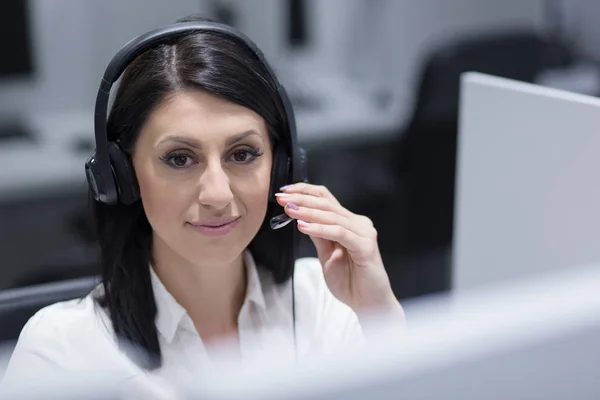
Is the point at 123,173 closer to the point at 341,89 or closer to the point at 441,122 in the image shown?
the point at 441,122

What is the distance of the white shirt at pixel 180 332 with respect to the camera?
1.08 meters

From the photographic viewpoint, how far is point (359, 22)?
3.70 m

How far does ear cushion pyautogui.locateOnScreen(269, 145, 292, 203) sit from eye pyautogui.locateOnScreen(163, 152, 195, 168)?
4.7 inches

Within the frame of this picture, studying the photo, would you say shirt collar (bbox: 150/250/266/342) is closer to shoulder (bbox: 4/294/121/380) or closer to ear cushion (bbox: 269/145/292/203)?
shoulder (bbox: 4/294/121/380)

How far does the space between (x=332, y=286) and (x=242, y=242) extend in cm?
17

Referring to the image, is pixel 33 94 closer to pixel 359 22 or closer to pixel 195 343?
pixel 359 22

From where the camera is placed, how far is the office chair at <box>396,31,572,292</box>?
2.73 m

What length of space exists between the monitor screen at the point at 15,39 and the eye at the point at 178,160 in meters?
2.28

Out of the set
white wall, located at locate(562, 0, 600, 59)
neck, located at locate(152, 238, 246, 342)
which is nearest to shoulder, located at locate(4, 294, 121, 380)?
neck, located at locate(152, 238, 246, 342)

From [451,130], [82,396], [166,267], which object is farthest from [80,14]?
[82,396]

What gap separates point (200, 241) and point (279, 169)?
0.15 metres

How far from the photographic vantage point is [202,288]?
116 centimetres

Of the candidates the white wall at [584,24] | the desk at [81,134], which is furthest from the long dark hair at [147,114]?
the white wall at [584,24]

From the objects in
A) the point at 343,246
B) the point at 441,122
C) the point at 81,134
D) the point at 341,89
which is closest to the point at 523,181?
the point at 343,246
